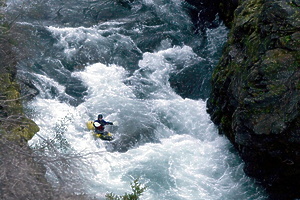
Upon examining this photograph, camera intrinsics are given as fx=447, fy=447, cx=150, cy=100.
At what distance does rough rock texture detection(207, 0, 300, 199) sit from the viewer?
30.3ft

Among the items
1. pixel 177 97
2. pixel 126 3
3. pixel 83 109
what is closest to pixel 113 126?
pixel 83 109

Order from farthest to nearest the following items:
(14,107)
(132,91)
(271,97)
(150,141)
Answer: (132,91) → (150,141) → (271,97) → (14,107)

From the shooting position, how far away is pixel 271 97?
9414 mm

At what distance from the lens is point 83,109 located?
41.5 ft

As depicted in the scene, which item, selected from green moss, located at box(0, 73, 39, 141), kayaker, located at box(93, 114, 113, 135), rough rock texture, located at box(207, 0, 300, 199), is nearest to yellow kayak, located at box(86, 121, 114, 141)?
kayaker, located at box(93, 114, 113, 135)

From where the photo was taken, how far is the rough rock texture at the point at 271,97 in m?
9.23

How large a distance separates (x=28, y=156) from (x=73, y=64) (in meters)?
8.10

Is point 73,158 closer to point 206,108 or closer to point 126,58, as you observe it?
point 206,108

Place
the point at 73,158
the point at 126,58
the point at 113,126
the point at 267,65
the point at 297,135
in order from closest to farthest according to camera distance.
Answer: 1. the point at 73,158
2. the point at 297,135
3. the point at 267,65
4. the point at 113,126
5. the point at 126,58

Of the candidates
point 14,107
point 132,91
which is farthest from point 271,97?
point 14,107

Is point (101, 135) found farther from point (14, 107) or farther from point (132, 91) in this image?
point (14, 107)

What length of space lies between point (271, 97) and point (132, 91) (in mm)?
5101

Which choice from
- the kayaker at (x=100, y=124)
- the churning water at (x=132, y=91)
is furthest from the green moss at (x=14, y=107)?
the kayaker at (x=100, y=124)

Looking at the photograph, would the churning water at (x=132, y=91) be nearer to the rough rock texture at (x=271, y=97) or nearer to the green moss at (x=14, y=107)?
the green moss at (x=14, y=107)
